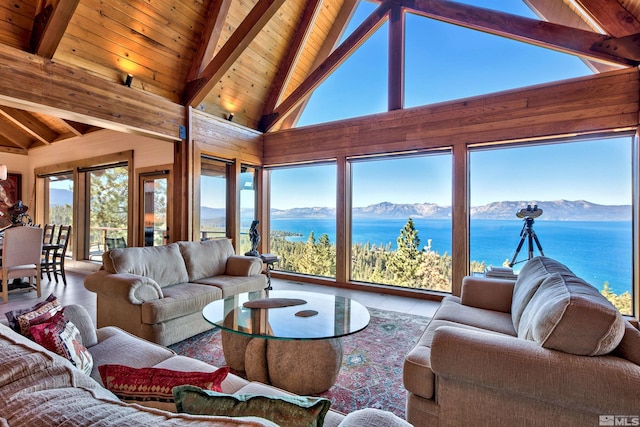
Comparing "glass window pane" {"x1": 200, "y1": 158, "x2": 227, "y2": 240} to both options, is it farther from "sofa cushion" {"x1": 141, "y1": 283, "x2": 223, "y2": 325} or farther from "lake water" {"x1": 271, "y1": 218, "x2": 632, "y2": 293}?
"lake water" {"x1": 271, "y1": 218, "x2": 632, "y2": 293}

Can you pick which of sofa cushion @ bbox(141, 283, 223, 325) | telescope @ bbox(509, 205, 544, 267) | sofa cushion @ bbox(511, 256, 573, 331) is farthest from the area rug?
telescope @ bbox(509, 205, 544, 267)

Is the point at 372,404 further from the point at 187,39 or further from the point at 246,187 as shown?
the point at 187,39

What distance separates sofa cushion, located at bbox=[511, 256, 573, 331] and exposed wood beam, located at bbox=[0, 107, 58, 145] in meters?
9.62

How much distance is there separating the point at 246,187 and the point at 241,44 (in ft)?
8.60

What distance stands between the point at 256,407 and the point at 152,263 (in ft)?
9.84

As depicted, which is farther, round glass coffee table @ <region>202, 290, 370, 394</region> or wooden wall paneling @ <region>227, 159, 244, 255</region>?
wooden wall paneling @ <region>227, 159, 244, 255</region>

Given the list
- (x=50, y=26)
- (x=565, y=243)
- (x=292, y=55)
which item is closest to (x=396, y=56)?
(x=292, y=55)

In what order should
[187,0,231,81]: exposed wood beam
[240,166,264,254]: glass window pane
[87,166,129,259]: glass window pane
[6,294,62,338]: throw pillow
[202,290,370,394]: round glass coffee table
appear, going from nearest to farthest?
[6,294,62,338]: throw pillow, [202,290,370,394]: round glass coffee table, [187,0,231,81]: exposed wood beam, [240,166,264,254]: glass window pane, [87,166,129,259]: glass window pane

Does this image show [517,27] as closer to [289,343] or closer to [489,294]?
[489,294]

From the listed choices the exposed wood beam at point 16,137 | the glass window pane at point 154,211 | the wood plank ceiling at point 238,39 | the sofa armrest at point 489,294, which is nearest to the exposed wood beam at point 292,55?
the wood plank ceiling at point 238,39

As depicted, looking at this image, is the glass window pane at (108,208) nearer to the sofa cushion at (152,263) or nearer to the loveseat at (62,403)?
the sofa cushion at (152,263)

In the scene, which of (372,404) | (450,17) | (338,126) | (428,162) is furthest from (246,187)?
(372,404)

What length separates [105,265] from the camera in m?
3.00

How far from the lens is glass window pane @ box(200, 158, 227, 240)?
17.1 ft
